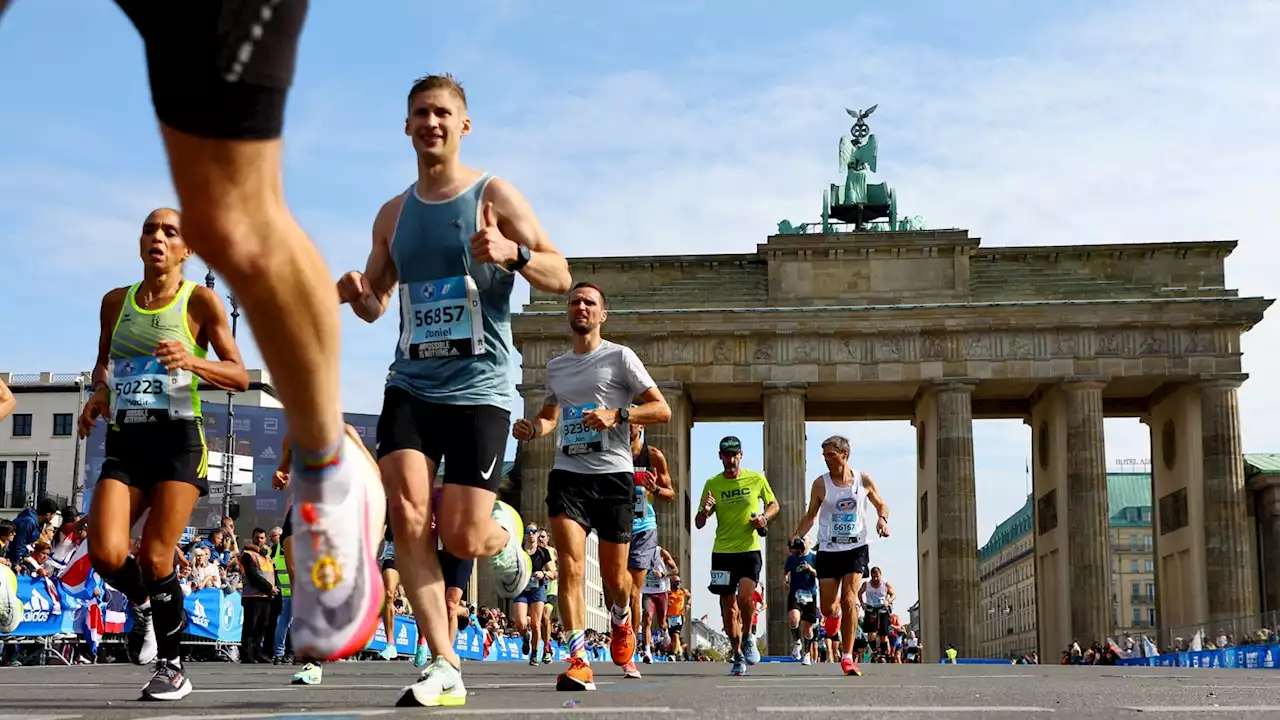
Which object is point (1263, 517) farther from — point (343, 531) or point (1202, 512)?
point (343, 531)

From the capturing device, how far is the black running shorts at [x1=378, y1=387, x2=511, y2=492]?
673cm

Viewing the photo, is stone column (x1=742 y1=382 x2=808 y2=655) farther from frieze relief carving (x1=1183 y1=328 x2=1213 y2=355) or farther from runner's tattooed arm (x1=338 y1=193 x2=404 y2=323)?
runner's tattooed arm (x1=338 y1=193 x2=404 y2=323)

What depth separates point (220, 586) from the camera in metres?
22.2

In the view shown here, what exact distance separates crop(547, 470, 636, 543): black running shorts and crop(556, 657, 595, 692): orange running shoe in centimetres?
95

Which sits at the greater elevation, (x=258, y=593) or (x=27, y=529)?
(x=27, y=529)

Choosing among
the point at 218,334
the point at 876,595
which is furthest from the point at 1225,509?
the point at 218,334

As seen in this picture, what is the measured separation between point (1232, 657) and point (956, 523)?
20.0 m

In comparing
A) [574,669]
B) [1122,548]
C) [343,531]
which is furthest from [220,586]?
[1122,548]

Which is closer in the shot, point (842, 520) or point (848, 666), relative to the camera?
point (848, 666)

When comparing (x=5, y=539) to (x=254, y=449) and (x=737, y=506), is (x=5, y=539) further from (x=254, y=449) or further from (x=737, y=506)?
(x=254, y=449)

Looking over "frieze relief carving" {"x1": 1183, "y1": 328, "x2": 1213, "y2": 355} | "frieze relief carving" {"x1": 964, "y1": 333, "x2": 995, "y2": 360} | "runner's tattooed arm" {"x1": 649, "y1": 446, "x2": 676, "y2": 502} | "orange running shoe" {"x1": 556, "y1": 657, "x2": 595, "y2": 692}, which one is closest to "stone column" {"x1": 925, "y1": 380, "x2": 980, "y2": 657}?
"frieze relief carving" {"x1": 964, "y1": 333, "x2": 995, "y2": 360}

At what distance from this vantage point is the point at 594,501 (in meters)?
10.1

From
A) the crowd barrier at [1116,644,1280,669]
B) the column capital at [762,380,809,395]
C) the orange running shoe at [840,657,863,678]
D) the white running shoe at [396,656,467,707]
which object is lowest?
the crowd barrier at [1116,644,1280,669]

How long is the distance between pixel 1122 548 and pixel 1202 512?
8707 centimetres
